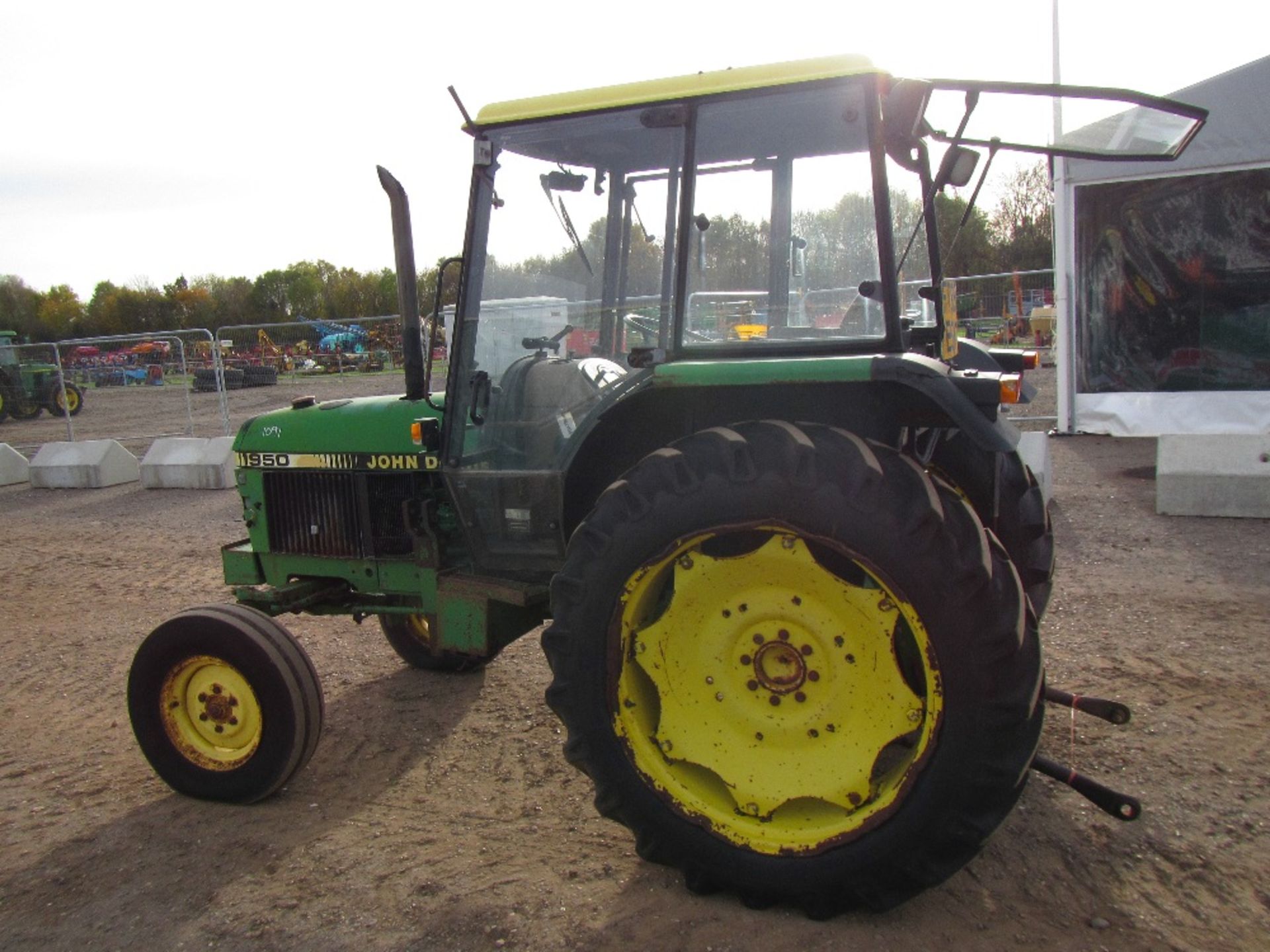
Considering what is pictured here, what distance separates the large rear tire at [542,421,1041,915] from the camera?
2385 millimetres

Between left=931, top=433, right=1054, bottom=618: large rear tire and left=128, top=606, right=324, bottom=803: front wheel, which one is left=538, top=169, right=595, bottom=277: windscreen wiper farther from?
left=128, top=606, right=324, bottom=803: front wheel

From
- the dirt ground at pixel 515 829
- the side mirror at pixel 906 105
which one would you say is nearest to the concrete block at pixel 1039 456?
the dirt ground at pixel 515 829

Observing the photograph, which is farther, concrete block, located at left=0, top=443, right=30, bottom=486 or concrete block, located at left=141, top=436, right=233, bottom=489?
concrete block, located at left=0, top=443, right=30, bottom=486

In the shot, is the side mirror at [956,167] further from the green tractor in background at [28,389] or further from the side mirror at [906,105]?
the green tractor in background at [28,389]

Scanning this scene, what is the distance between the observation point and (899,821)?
2.47 meters

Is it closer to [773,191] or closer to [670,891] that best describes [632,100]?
[773,191]

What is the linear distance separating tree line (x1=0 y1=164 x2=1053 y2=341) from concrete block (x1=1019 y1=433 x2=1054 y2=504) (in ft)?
5.23

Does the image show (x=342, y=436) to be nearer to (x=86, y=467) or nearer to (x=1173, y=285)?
(x=86, y=467)

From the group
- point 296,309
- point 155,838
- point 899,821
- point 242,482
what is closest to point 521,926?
point 899,821

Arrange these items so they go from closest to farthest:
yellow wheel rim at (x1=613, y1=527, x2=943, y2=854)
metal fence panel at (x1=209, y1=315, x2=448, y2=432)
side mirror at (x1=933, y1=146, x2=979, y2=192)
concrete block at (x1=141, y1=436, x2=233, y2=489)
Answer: yellow wheel rim at (x1=613, y1=527, x2=943, y2=854), side mirror at (x1=933, y1=146, x2=979, y2=192), concrete block at (x1=141, y1=436, x2=233, y2=489), metal fence panel at (x1=209, y1=315, x2=448, y2=432)

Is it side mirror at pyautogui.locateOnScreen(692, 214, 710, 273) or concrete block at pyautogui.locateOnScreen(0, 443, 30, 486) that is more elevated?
side mirror at pyautogui.locateOnScreen(692, 214, 710, 273)

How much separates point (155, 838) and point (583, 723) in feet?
5.56

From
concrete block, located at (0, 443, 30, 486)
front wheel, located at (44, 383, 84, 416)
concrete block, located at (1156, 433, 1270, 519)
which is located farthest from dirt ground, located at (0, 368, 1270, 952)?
front wheel, located at (44, 383, 84, 416)

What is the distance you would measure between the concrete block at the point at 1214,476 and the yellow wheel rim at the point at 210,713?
631 cm
